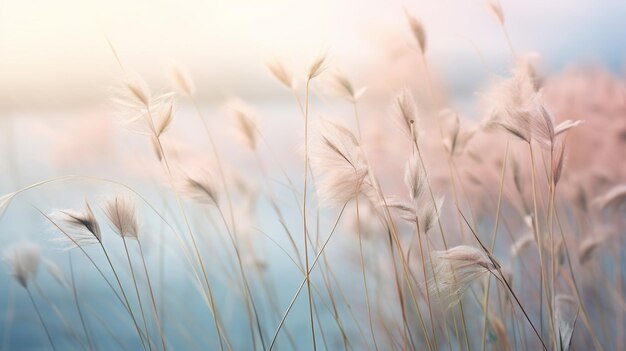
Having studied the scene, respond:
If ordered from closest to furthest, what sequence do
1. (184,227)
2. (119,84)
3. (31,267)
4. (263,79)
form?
(119,84) < (31,267) < (184,227) < (263,79)

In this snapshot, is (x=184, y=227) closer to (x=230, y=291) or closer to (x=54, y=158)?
(x=230, y=291)

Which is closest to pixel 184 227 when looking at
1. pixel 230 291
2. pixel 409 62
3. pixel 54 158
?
pixel 230 291

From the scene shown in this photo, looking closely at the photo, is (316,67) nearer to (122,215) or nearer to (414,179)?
(414,179)

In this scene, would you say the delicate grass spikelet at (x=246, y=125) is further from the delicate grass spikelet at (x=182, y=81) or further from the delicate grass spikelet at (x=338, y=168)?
the delicate grass spikelet at (x=338, y=168)

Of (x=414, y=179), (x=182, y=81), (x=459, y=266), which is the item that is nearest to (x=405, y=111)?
(x=414, y=179)

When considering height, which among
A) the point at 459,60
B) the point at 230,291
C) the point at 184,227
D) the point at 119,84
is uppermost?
the point at 119,84

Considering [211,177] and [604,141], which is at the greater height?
[211,177]

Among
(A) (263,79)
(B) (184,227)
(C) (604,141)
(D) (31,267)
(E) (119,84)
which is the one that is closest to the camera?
(E) (119,84)
